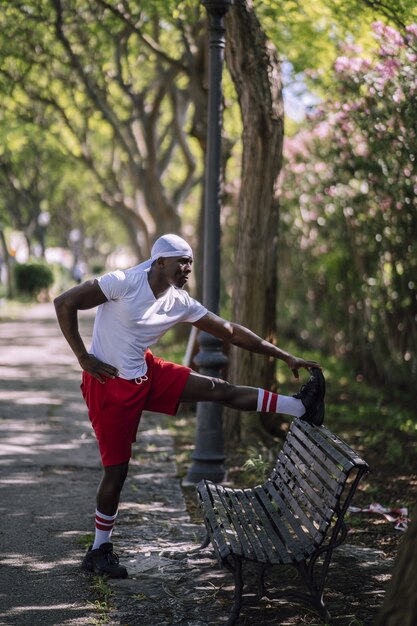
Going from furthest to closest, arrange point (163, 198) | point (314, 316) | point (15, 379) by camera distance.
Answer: point (163, 198) → point (314, 316) → point (15, 379)

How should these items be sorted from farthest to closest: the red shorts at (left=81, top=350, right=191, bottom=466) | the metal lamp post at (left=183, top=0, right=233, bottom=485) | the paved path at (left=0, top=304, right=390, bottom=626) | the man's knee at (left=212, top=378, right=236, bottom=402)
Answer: the metal lamp post at (left=183, top=0, right=233, bottom=485)
the man's knee at (left=212, top=378, right=236, bottom=402)
the red shorts at (left=81, top=350, right=191, bottom=466)
the paved path at (left=0, top=304, right=390, bottom=626)

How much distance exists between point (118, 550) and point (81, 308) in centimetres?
165

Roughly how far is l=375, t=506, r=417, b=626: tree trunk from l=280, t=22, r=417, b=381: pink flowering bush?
5535 millimetres

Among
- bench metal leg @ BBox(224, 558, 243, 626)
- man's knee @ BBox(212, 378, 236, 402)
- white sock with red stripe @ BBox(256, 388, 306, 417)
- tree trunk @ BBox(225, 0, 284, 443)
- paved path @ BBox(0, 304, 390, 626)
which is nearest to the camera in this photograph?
bench metal leg @ BBox(224, 558, 243, 626)

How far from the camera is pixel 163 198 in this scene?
1864cm

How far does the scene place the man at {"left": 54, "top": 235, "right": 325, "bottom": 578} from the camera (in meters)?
4.96

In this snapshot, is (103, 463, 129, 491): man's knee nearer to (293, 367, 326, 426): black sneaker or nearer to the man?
the man

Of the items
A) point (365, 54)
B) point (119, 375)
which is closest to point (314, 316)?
point (365, 54)

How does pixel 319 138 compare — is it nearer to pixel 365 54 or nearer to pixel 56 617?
pixel 365 54

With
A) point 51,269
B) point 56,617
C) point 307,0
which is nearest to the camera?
point 56,617

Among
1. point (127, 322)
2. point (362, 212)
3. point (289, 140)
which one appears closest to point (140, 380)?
point (127, 322)

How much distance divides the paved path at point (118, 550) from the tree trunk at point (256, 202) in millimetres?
1143

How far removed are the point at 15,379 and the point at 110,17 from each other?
18.1ft

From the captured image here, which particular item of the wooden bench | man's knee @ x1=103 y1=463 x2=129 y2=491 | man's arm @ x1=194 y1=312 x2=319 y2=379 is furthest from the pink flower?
man's knee @ x1=103 y1=463 x2=129 y2=491
